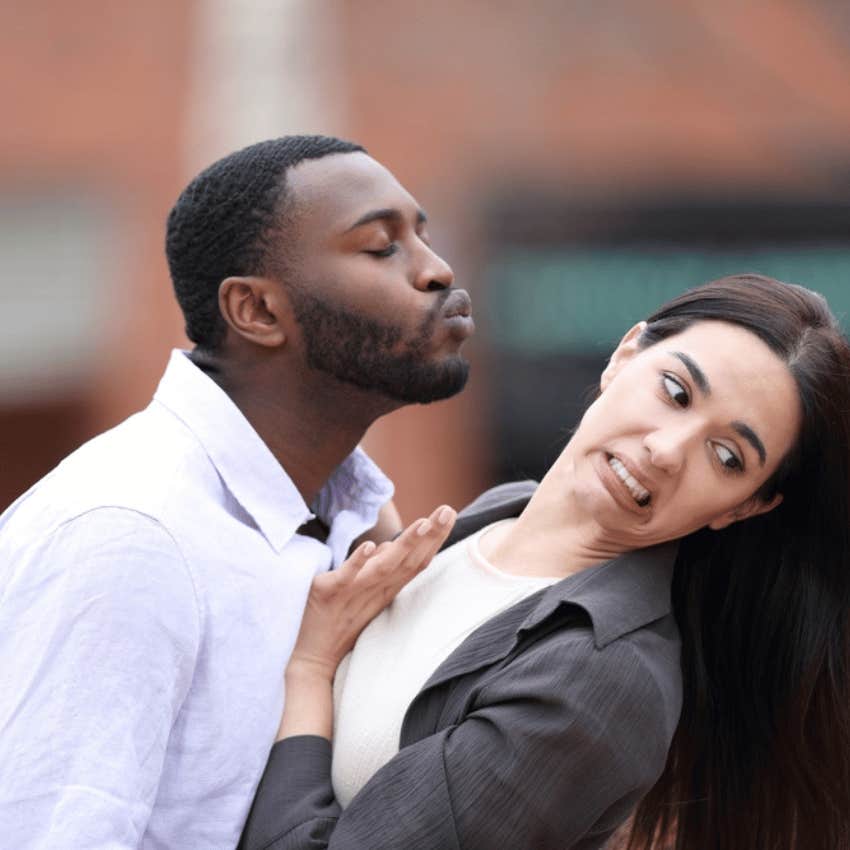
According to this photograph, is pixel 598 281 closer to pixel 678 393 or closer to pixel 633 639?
pixel 678 393

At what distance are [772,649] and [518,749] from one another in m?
0.67

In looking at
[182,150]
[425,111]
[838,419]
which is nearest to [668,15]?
[425,111]

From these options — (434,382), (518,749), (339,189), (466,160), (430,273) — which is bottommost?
(466,160)

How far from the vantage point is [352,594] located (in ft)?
7.45

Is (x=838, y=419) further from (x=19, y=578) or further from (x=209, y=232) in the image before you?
(x=19, y=578)

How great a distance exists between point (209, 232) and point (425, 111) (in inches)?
338

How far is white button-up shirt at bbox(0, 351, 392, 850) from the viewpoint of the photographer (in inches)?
73.1

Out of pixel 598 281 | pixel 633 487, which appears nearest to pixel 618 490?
pixel 633 487

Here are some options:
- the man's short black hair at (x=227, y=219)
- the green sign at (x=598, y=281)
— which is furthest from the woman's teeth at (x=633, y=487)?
the green sign at (x=598, y=281)

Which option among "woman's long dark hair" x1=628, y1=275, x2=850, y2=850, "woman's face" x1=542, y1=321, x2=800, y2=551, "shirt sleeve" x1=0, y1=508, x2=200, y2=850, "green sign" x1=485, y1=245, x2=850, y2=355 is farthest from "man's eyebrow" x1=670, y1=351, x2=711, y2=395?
"green sign" x1=485, y1=245, x2=850, y2=355

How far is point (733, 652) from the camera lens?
245cm

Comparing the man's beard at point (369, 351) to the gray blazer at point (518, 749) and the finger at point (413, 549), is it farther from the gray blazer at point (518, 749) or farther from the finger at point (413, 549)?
the gray blazer at point (518, 749)

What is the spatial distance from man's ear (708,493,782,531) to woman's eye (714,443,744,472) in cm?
12

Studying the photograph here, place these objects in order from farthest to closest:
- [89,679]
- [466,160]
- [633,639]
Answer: [466,160] → [633,639] → [89,679]
